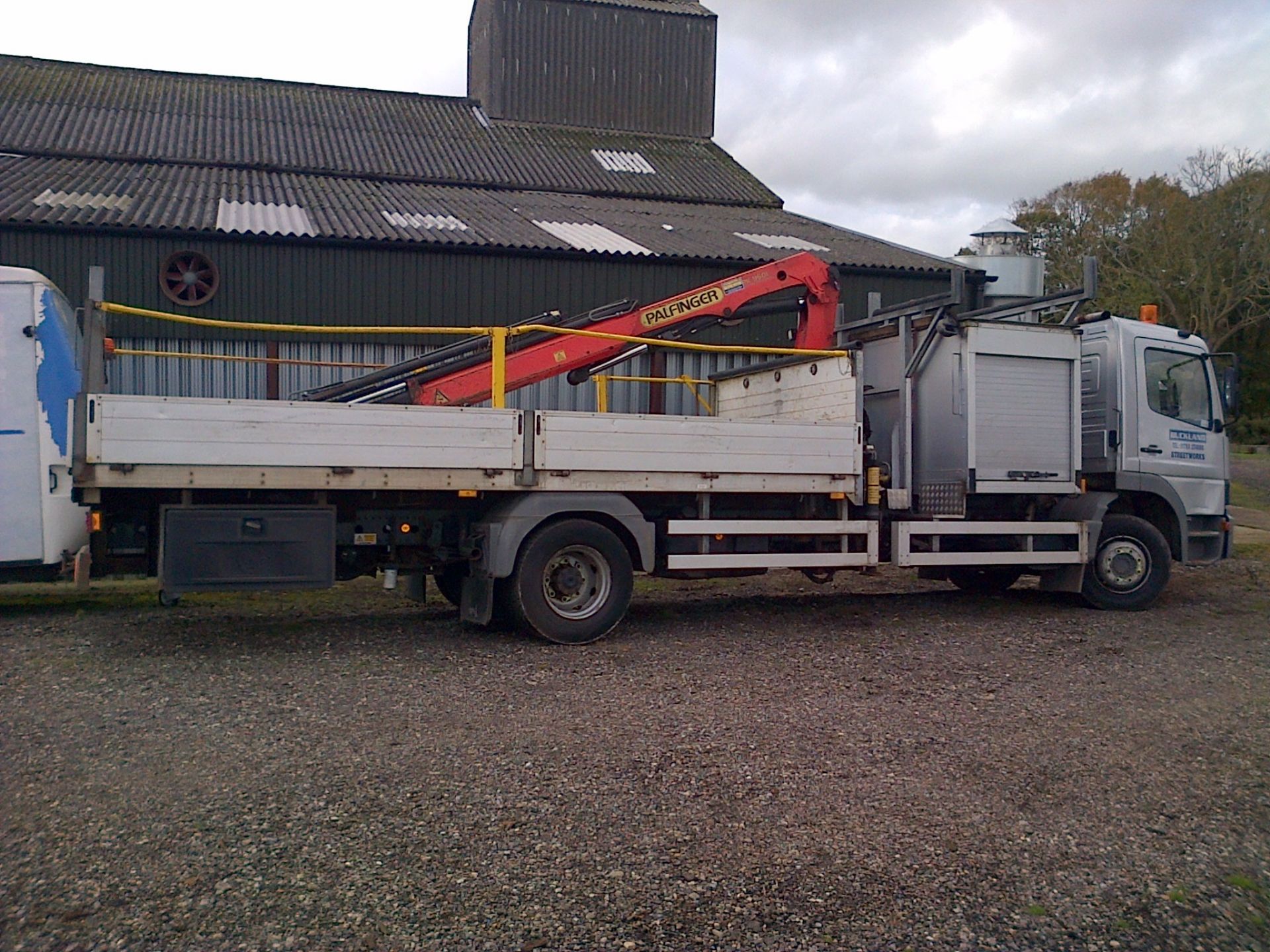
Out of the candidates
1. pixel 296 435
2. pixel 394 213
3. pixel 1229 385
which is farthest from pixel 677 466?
pixel 394 213

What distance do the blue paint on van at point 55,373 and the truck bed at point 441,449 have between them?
1.98 m

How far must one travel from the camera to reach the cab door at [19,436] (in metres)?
8.42

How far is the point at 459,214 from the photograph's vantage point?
1638 centimetres

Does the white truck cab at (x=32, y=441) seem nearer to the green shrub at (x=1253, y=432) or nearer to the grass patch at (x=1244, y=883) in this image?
the grass patch at (x=1244, y=883)

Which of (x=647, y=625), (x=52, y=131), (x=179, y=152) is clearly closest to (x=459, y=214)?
(x=179, y=152)

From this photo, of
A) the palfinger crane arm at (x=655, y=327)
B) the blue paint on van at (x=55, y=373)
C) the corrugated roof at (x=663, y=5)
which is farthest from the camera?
the corrugated roof at (x=663, y=5)

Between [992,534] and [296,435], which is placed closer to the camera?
[296,435]

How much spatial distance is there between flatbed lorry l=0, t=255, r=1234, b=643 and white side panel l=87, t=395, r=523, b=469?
0.01 metres

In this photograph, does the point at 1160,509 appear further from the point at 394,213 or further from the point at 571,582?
the point at 394,213

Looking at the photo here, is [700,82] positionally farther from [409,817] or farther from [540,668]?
[409,817]

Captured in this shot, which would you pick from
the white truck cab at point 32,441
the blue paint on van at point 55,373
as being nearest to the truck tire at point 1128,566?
the white truck cab at point 32,441

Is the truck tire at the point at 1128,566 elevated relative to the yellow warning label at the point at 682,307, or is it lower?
lower

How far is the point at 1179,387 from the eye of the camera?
413 inches

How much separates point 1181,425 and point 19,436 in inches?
397
